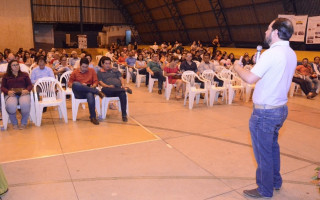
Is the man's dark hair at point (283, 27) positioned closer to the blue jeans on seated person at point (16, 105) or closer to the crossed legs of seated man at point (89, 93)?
the crossed legs of seated man at point (89, 93)

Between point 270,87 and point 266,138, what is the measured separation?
0.45m

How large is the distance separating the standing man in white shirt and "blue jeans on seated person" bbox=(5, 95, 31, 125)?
381 centimetres

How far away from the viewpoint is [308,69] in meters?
8.43

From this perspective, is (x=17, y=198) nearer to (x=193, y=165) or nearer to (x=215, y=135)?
(x=193, y=165)

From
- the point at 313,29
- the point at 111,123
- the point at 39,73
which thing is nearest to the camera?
the point at 111,123

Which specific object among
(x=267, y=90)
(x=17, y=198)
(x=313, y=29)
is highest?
(x=313, y=29)

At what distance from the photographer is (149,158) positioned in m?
3.52

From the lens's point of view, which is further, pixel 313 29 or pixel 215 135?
pixel 313 29

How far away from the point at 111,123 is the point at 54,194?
2.43 meters

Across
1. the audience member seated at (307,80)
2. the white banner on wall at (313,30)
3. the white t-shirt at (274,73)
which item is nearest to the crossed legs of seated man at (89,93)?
the white t-shirt at (274,73)

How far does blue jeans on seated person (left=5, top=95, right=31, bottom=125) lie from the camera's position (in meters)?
4.58

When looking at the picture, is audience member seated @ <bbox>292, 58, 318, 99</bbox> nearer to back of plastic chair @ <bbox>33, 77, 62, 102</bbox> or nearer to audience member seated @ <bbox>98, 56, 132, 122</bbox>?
audience member seated @ <bbox>98, 56, 132, 122</bbox>

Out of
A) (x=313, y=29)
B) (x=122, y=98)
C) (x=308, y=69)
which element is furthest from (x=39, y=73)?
A: (x=313, y=29)

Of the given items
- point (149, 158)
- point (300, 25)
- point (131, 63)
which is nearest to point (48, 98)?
point (149, 158)
